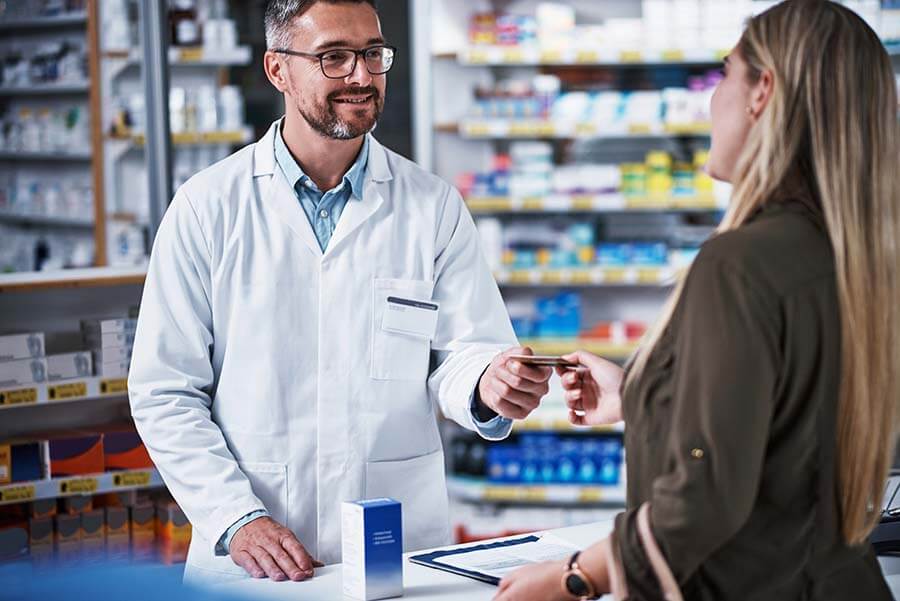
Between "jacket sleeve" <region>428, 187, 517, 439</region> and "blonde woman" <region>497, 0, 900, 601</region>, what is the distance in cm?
104

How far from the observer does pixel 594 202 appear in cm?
561

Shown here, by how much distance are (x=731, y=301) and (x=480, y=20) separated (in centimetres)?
446

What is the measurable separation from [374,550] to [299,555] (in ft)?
0.82

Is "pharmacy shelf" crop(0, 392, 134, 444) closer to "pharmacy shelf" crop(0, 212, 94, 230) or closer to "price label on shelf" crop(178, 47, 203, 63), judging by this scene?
"price label on shelf" crop(178, 47, 203, 63)

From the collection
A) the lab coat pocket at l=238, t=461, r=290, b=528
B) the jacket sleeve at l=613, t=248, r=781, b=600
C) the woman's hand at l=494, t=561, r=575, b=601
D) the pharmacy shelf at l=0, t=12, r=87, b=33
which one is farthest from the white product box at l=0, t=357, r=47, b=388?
the pharmacy shelf at l=0, t=12, r=87, b=33

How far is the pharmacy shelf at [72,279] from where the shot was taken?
3.37 m

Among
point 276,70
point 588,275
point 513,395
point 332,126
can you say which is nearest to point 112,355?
point 276,70

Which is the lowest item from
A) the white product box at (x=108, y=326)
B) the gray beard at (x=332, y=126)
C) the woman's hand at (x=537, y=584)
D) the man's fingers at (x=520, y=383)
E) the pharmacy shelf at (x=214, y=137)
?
the white product box at (x=108, y=326)

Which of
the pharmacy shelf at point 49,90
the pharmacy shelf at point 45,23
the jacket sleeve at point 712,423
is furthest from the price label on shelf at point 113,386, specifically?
the pharmacy shelf at point 45,23

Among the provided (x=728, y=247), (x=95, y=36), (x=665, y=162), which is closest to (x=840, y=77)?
(x=728, y=247)

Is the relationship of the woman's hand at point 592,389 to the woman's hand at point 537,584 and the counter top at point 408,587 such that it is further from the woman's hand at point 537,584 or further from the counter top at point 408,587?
the woman's hand at point 537,584

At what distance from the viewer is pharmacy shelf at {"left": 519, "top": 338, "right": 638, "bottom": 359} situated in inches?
222

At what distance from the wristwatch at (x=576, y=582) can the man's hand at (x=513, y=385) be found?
28.8 inches

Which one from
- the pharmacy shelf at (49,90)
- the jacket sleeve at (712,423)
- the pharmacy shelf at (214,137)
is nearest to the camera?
the jacket sleeve at (712,423)
